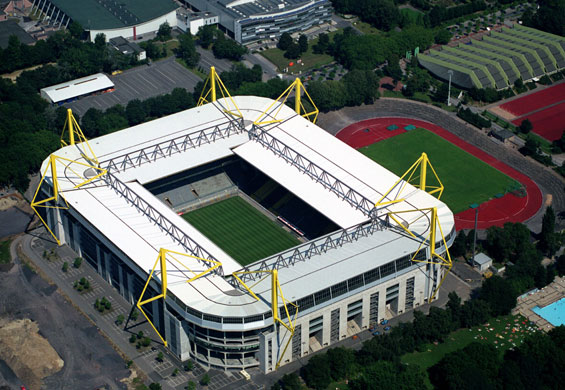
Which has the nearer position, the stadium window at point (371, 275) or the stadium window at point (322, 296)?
the stadium window at point (322, 296)

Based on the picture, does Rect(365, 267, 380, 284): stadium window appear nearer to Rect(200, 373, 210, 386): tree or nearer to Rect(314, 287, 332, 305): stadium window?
Rect(314, 287, 332, 305): stadium window

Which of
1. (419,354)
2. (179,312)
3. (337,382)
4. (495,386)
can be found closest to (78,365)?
(179,312)

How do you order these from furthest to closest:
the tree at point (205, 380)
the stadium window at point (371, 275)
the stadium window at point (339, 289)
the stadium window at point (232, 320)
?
the stadium window at point (371, 275) → the stadium window at point (339, 289) → the tree at point (205, 380) → the stadium window at point (232, 320)

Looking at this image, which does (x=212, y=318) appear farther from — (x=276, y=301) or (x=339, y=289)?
(x=339, y=289)

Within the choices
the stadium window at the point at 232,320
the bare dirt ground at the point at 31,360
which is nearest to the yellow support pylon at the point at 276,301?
the stadium window at the point at 232,320

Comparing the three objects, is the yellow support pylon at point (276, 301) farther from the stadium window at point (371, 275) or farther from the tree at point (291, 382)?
the stadium window at point (371, 275)

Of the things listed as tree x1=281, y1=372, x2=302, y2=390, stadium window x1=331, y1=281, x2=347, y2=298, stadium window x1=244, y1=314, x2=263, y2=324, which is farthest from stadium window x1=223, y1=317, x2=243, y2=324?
stadium window x1=331, y1=281, x2=347, y2=298
